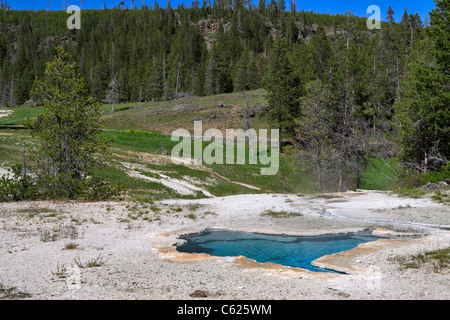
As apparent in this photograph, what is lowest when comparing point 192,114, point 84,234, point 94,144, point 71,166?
point 84,234

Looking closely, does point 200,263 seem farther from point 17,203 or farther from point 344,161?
point 344,161

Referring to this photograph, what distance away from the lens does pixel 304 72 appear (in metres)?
81.0

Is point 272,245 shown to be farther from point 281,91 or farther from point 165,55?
point 165,55

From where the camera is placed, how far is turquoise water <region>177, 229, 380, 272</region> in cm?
1255

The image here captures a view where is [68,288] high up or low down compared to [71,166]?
down

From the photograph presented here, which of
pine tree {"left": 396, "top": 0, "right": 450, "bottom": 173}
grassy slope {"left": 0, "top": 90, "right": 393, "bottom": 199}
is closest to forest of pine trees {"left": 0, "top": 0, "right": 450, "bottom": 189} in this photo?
pine tree {"left": 396, "top": 0, "right": 450, "bottom": 173}

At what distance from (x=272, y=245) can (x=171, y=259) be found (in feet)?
16.1

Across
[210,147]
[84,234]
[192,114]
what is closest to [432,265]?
[84,234]

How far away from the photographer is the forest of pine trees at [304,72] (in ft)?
98.5

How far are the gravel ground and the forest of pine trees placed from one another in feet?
39.1

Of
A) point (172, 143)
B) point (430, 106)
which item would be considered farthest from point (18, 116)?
point (430, 106)

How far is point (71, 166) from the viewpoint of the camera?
904 inches

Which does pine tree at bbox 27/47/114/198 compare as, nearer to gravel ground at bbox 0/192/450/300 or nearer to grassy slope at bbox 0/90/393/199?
gravel ground at bbox 0/192/450/300
